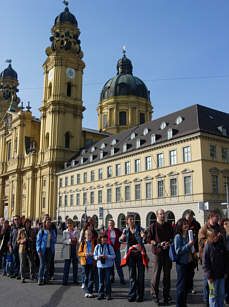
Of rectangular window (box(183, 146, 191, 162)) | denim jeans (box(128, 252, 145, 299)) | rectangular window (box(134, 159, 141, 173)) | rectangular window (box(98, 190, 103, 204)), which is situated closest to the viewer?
denim jeans (box(128, 252, 145, 299))

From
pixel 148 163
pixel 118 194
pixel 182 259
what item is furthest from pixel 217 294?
pixel 118 194

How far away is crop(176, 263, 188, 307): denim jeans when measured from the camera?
7531mm

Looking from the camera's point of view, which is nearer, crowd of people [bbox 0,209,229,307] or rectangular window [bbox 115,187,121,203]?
crowd of people [bbox 0,209,229,307]

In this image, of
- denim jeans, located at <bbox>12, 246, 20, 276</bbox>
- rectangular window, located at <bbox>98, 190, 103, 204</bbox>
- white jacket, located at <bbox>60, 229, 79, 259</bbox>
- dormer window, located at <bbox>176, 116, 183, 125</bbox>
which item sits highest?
dormer window, located at <bbox>176, 116, 183, 125</bbox>

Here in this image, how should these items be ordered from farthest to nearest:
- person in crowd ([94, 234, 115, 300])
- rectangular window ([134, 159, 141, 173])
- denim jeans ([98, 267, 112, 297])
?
1. rectangular window ([134, 159, 141, 173])
2. person in crowd ([94, 234, 115, 300])
3. denim jeans ([98, 267, 112, 297])

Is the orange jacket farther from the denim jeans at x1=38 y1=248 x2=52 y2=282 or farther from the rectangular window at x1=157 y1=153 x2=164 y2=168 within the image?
the rectangular window at x1=157 y1=153 x2=164 y2=168

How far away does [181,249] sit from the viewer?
25.7 feet

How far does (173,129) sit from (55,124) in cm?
3056

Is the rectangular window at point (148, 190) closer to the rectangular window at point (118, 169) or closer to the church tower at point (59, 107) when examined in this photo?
the rectangular window at point (118, 169)

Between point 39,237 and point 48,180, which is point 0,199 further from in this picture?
point 39,237

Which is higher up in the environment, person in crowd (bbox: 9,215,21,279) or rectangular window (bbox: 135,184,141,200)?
rectangular window (bbox: 135,184,141,200)

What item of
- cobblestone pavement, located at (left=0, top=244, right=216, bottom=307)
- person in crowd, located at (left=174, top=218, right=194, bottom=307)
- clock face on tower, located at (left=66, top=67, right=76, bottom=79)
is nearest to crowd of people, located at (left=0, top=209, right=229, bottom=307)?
person in crowd, located at (left=174, top=218, right=194, bottom=307)

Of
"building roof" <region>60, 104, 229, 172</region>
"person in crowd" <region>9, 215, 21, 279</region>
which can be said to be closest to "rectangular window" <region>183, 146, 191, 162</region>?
"building roof" <region>60, 104, 229, 172</region>

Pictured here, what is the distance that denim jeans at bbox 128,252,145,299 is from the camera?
8.60 metres
